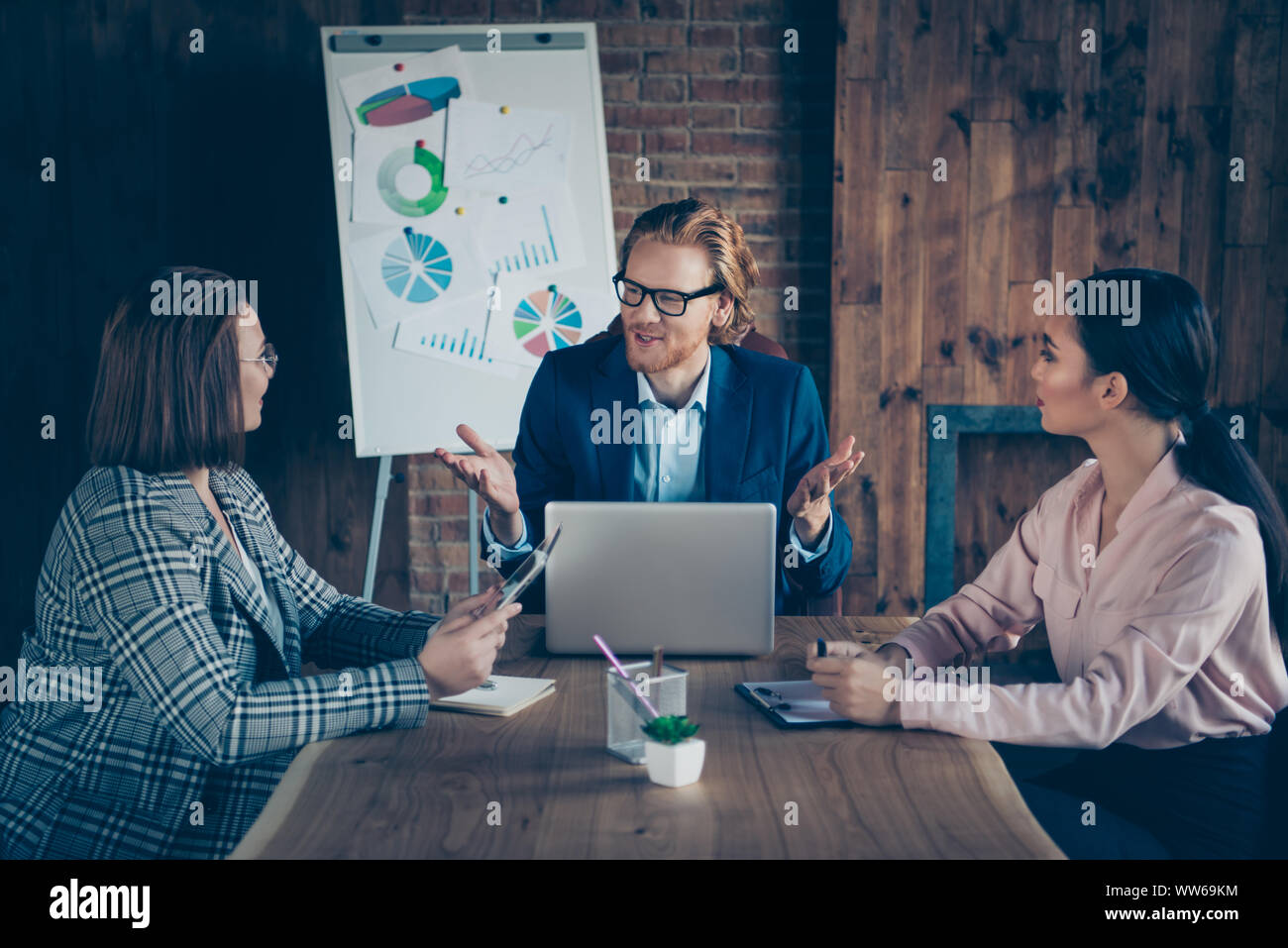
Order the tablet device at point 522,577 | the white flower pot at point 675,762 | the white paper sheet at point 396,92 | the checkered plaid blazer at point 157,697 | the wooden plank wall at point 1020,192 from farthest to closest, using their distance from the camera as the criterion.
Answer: the wooden plank wall at point 1020,192
the white paper sheet at point 396,92
the tablet device at point 522,577
the checkered plaid blazer at point 157,697
the white flower pot at point 675,762

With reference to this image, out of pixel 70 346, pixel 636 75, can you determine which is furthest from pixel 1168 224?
pixel 70 346

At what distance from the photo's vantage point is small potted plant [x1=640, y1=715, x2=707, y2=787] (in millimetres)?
1147

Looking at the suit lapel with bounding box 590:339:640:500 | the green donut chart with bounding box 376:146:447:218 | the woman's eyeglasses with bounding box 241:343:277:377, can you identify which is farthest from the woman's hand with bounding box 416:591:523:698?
the green donut chart with bounding box 376:146:447:218

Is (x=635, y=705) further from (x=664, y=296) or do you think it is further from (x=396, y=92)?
(x=396, y=92)

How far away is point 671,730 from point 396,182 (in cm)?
222

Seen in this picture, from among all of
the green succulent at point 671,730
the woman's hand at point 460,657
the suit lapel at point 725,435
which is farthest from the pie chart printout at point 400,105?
the green succulent at point 671,730

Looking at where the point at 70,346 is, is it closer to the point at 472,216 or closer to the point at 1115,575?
the point at 472,216

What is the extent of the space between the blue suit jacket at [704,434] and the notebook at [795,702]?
2.12 feet

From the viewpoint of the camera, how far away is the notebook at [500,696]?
4.51 ft

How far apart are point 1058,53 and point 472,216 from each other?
1.85m

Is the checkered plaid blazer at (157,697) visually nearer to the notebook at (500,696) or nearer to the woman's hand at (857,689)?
the notebook at (500,696)

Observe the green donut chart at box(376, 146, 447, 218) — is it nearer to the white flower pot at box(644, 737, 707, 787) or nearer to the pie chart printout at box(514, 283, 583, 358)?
the pie chart printout at box(514, 283, 583, 358)

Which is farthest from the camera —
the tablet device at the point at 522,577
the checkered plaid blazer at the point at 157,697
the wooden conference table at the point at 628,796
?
the tablet device at the point at 522,577

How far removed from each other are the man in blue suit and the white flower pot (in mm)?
920
